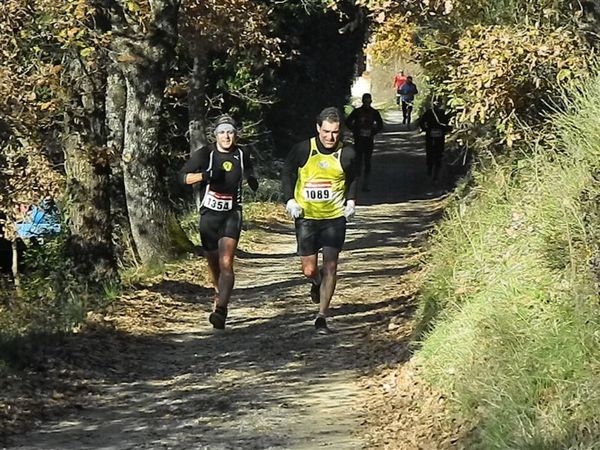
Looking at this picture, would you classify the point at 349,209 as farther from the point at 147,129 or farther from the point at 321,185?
the point at 147,129

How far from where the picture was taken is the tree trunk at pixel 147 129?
1287 cm

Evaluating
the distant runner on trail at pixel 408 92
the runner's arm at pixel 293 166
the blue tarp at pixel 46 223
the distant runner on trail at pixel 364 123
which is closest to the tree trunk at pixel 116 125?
the blue tarp at pixel 46 223

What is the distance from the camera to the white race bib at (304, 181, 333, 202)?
10.1 m

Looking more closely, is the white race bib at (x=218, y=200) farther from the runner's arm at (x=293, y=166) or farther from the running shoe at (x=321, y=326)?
the running shoe at (x=321, y=326)

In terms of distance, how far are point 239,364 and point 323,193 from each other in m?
1.80

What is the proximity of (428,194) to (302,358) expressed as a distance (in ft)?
53.2

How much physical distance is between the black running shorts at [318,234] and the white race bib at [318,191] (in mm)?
202

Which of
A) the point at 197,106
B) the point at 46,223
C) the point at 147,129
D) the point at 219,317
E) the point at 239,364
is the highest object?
the point at 197,106

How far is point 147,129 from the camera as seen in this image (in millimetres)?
13586

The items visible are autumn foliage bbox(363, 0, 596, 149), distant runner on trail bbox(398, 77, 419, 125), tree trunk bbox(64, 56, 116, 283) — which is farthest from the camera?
distant runner on trail bbox(398, 77, 419, 125)

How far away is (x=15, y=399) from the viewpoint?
8102 mm

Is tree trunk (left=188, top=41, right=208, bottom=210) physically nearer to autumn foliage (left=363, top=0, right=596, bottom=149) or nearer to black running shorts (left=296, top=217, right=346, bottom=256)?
autumn foliage (left=363, top=0, right=596, bottom=149)

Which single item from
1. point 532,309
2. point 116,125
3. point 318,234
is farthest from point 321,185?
point 116,125

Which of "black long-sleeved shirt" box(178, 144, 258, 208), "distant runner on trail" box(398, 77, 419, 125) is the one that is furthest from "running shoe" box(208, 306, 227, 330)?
"distant runner on trail" box(398, 77, 419, 125)
